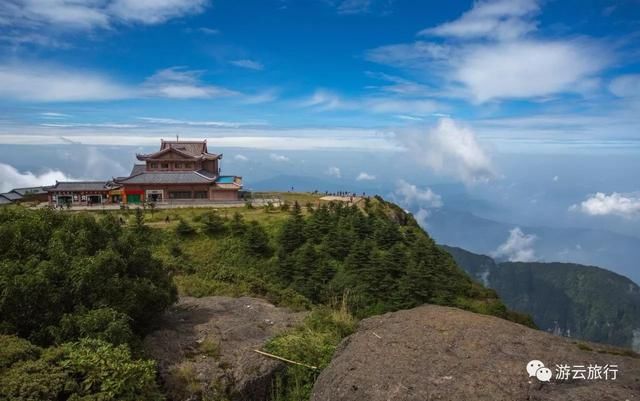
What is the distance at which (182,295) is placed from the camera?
1905 centimetres

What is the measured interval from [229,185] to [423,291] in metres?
33.0

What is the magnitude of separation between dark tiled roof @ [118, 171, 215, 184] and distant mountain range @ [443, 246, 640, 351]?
103552 millimetres

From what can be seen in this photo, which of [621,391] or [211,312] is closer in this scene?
[621,391]

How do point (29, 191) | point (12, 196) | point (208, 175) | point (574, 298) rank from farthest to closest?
1. point (574, 298)
2. point (29, 191)
3. point (208, 175)
4. point (12, 196)

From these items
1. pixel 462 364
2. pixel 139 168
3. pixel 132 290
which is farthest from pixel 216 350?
pixel 139 168

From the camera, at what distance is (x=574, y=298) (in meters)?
148

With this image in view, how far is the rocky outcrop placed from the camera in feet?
36.6

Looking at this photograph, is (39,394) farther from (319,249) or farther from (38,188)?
(38,188)

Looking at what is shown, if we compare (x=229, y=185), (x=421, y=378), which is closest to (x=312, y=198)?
(x=229, y=185)

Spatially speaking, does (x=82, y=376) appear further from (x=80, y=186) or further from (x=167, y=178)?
(x=80, y=186)

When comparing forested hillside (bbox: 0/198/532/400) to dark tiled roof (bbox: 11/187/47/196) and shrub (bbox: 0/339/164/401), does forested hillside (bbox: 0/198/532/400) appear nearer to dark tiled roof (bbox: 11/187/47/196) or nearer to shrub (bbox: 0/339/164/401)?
shrub (bbox: 0/339/164/401)

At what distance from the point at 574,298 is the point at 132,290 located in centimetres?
16663

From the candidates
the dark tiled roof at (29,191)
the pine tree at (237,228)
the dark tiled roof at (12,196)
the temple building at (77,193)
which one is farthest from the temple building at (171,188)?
the pine tree at (237,228)

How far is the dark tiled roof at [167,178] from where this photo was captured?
50062 millimetres
